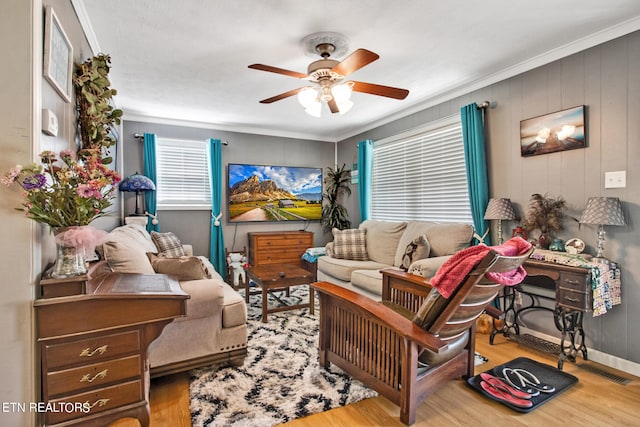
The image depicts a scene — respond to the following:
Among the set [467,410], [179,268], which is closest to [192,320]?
[179,268]

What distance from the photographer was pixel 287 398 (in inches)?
79.8

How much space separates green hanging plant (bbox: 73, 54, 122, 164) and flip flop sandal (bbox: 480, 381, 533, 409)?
9.41ft

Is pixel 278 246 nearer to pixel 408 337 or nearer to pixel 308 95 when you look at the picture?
pixel 308 95

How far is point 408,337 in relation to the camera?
1649 mm

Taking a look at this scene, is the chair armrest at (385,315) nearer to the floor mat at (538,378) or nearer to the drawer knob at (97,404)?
the floor mat at (538,378)

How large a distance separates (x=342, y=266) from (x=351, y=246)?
0.47m

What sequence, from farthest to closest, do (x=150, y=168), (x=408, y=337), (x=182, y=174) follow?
(x=182, y=174), (x=150, y=168), (x=408, y=337)

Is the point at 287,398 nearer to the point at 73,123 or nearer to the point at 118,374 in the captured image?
the point at 118,374

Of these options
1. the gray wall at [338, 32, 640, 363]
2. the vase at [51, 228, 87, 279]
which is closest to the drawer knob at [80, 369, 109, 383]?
the vase at [51, 228, 87, 279]

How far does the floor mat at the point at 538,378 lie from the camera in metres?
1.98

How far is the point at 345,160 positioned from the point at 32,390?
16.7 ft

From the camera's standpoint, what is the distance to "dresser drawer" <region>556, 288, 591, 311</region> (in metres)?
2.25

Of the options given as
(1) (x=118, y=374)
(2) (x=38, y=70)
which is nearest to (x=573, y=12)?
(2) (x=38, y=70)

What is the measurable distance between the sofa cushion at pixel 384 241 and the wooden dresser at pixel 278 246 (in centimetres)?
136
